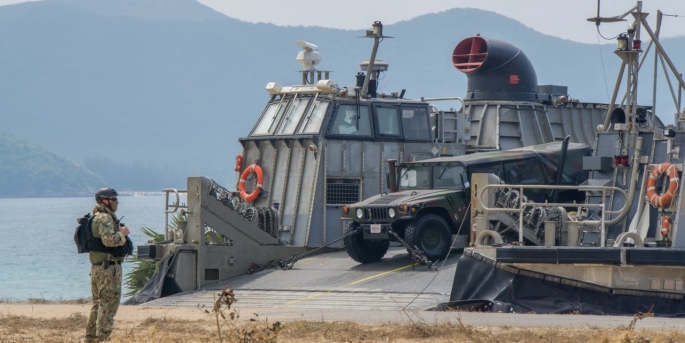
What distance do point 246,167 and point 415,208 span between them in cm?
562

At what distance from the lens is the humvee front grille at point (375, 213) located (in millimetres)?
21312

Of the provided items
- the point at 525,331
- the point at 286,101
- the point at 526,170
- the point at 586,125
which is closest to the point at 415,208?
the point at 526,170

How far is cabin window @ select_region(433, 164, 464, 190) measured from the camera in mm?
22438

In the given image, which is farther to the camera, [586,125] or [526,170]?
[586,125]

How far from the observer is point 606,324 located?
599 inches

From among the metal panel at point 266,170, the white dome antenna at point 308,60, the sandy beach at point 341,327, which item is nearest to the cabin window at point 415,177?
the metal panel at point 266,170

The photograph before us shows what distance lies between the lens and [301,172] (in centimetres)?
2444

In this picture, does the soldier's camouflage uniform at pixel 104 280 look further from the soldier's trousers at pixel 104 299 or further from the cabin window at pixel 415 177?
the cabin window at pixel 415 177

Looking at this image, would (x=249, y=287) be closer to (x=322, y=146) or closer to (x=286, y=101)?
(x=322, y=146)

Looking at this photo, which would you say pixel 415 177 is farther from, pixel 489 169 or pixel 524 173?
pixel 524 173

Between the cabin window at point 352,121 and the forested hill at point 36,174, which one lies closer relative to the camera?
the cabin window at point 352,121

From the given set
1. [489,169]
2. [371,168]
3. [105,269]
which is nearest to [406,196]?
[489,169]

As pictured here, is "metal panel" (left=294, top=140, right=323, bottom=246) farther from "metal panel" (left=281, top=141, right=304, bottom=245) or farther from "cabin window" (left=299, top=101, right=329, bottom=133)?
"cabin window" (left=299, top=101, right=329, bottom=133)

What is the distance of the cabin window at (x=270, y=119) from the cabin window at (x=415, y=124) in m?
2.37
